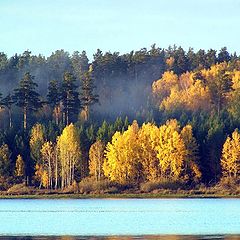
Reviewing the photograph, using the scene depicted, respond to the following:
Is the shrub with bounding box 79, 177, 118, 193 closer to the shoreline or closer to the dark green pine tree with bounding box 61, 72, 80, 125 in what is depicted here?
the shoreline

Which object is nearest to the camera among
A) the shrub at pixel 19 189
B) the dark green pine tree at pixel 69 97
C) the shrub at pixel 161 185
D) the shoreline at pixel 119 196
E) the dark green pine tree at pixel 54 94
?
the shoreline at pixel 119 196

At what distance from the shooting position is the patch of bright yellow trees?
136 m

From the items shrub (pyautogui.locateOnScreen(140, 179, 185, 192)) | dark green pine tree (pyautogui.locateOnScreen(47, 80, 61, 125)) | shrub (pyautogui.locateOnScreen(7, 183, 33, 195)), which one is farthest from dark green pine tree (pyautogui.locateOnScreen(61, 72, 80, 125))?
shrub (pyautogui.locateOnScreen(140, 179, 185, 192))

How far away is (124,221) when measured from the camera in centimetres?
7662

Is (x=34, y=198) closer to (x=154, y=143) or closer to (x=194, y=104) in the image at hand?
(x=154, y=143)

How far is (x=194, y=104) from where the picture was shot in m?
187

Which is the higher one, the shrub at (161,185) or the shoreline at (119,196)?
the shrub at (161,185)

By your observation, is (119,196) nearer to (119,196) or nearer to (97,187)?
(119,196)

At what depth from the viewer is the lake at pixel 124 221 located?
206 feet

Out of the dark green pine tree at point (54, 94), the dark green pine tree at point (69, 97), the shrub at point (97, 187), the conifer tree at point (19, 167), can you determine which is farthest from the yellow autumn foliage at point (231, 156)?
the dark green pine tree at point (54, 94)

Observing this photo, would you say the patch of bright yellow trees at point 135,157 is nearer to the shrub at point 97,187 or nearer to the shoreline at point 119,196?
the shrub at point 97,187

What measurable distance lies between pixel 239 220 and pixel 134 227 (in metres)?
10.8

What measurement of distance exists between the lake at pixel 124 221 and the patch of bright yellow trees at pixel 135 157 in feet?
93.8

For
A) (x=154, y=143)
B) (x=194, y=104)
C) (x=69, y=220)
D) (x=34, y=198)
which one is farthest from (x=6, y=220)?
(x=194, y=104)
